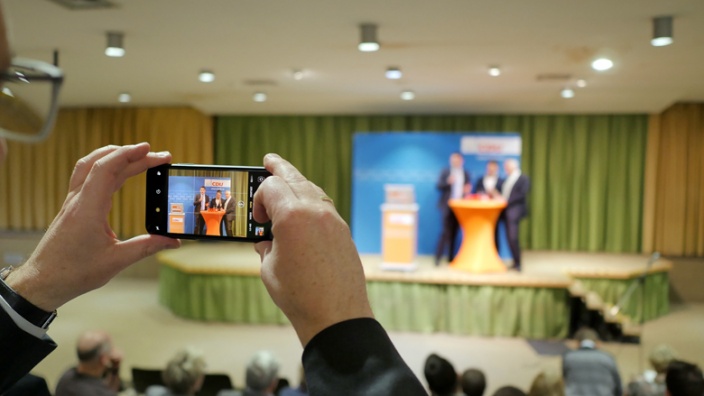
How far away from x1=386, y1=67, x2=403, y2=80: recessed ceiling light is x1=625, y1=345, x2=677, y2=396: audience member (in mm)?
2959

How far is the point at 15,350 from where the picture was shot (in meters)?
0.72

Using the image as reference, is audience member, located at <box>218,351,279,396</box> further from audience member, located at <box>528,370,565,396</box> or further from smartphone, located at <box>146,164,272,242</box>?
smartphone, located at <box>146,164,272,242</box>

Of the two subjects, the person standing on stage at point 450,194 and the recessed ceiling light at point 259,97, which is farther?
the recessed ceiling light at point 259,97

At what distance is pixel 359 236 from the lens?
7555mm

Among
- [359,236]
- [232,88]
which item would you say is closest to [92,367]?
[232,88]

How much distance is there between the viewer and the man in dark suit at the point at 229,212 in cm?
77

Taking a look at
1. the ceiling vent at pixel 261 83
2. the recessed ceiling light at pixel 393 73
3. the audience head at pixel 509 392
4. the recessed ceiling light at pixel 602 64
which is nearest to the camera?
the audience head at pixel 509 392

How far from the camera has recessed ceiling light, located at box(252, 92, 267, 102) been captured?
7.00 metres

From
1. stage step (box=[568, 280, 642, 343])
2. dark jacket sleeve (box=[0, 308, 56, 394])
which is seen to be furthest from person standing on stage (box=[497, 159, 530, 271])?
dark jacket sleeve (box=[0, 308, 56, 394])

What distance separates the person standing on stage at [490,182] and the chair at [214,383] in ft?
13.1

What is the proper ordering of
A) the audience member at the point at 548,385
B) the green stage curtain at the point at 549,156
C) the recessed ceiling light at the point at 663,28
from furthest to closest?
the green stage curtain at the point at 549,156, the recessed ceiling light at the point at 663,28, the audience member at the point at 548,385

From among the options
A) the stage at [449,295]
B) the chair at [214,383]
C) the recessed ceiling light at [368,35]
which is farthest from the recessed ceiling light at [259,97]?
the chair at [214,383]

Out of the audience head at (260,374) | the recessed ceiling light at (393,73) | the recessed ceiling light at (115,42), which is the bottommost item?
the audience head at (260,374)

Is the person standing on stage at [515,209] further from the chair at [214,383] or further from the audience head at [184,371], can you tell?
the audience head at [184,371]
